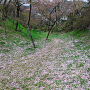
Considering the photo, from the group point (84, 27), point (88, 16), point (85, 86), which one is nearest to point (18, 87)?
point (85, 86)

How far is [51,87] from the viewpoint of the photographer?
6.52 meters

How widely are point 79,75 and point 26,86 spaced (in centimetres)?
441

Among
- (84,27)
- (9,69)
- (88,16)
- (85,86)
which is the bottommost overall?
(9,69)

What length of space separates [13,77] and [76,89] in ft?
17.4

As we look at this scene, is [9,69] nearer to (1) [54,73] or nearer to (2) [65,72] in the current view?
(1) [54,73]

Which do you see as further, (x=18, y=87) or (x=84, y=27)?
(x=84, y=27)

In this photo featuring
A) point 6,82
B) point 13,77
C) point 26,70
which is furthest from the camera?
point 26,70

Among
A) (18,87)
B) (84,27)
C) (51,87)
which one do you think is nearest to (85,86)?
(51,87)

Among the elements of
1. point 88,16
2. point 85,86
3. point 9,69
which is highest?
point 88,16

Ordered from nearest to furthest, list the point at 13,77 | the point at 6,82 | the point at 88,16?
the point at 6,82 → the point at 13,77 → the point at 88,16

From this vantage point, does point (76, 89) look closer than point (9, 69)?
Yes

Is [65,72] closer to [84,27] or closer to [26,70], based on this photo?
[26,70]

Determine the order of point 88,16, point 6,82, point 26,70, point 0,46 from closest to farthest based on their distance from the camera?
point 6,82 < point 26,70 < point 0,46 < point 88,16

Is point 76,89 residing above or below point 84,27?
below
